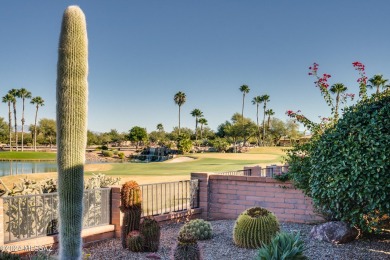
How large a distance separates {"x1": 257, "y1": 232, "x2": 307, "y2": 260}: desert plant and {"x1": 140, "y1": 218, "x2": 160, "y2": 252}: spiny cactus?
3449mm

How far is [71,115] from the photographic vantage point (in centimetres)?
448

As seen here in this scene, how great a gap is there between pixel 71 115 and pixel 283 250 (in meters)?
2.84

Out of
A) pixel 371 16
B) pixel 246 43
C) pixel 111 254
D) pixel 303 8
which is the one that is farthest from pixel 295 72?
pixel 111 254

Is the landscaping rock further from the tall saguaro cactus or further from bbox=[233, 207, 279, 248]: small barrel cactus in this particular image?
the tall saguaro cactus

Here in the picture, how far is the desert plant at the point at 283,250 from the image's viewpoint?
4805 millimetres

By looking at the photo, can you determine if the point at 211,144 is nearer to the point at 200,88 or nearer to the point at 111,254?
the point at 200,88

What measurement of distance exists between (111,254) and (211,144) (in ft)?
230

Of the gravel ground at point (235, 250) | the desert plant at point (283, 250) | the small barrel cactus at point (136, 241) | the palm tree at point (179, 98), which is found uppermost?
the palm tree at point (179, 98)

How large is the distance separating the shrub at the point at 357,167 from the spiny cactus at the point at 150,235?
3087 millimetres

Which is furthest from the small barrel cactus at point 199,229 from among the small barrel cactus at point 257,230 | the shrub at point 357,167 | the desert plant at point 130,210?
the shrub at point 357,167

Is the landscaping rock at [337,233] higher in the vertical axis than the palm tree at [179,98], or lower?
lower

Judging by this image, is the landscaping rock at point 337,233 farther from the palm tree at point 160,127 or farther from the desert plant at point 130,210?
the palm tree at point 160,127

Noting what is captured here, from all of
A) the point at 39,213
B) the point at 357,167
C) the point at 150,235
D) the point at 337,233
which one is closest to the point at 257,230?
the point at 337,233

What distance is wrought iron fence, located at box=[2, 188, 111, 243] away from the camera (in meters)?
8.06
